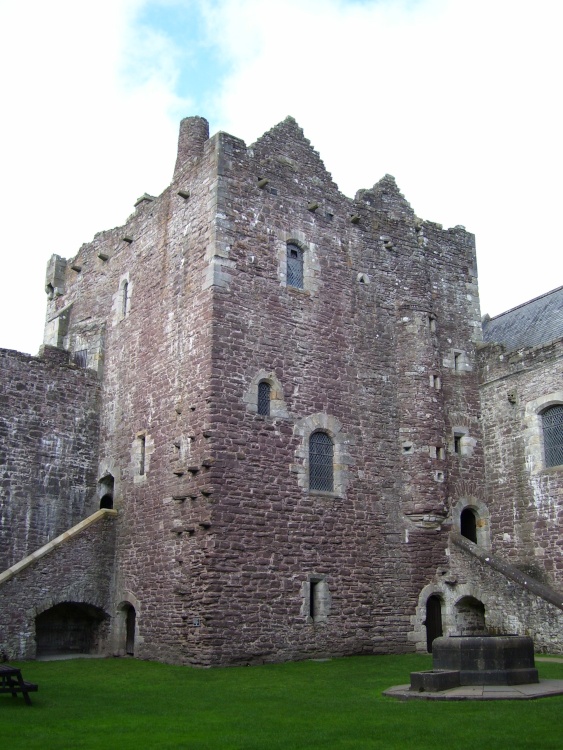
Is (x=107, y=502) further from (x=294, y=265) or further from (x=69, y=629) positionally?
(x=294, y=265)

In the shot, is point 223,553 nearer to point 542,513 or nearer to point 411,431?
point 411,431

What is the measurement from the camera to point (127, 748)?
8.32m

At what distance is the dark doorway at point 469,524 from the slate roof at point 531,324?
16.2 feet

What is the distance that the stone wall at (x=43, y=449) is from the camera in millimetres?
20641

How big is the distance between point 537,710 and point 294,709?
327 centimetres

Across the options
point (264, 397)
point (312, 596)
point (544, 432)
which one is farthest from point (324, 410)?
point (544, 432)

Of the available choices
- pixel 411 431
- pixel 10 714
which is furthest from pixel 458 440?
pixel 10 714

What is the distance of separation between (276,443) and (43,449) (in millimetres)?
6944

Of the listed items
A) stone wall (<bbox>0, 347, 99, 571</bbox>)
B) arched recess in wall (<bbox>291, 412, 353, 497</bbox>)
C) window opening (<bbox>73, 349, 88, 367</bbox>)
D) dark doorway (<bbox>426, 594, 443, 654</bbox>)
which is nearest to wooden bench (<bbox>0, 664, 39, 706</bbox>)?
arched recess in wall (<bbox>291, 412, 353, 497</bbox>)

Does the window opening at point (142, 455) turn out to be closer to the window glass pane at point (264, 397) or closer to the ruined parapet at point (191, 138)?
the window glass pane at point (264, 397)

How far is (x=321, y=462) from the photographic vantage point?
19.7 meters

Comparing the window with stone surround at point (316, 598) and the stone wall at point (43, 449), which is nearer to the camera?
the window with stone surround at point (316, 598)

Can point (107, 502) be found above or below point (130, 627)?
above

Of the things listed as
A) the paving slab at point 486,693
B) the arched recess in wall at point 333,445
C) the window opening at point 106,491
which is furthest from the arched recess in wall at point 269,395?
the paving slab at point 486,693
